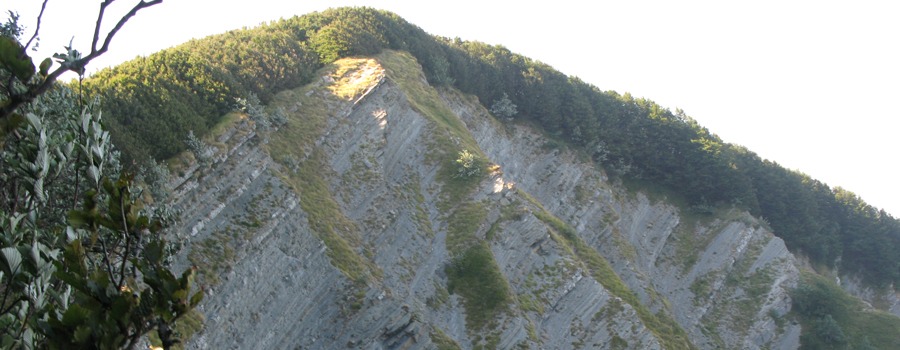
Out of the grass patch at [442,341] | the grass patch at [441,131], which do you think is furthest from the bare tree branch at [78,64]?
the grass patch at [441,131]

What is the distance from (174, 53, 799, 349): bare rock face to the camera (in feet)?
97.0

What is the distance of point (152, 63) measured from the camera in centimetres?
3509

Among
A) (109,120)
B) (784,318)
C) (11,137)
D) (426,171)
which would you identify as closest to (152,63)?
(109,120)

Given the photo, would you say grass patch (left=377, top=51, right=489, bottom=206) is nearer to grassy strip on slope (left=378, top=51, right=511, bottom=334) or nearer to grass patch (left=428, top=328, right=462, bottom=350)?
grassy strip on slope (left=378, top=51, right=511, bottom=334)

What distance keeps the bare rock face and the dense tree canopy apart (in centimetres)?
247

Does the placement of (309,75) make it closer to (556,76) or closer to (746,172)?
(556,76)

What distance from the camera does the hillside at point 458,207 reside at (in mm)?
30141

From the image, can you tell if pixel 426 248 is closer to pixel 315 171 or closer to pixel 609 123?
pixel 315 171

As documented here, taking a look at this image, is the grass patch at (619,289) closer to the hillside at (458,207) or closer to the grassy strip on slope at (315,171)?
the hillside at (458,207)

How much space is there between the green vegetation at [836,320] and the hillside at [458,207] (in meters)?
0.31

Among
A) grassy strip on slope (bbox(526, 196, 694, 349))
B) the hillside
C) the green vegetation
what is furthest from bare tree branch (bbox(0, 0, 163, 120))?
the green vegetation

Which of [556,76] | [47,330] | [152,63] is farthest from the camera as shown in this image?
[556,76]

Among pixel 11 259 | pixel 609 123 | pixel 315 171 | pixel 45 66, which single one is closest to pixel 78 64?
pixel 45 66

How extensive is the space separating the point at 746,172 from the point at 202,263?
48565 mm
